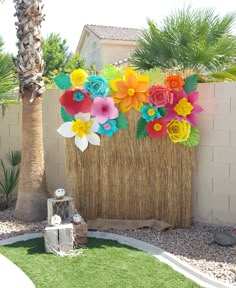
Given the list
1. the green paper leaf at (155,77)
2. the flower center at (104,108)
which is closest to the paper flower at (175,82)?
the green paper leaf at (155,77)

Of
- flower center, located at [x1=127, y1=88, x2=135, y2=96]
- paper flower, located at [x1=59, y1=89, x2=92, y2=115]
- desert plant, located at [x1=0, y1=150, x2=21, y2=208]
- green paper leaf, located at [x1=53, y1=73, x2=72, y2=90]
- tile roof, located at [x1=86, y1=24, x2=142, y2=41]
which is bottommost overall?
desert plant, located at [x1=0, y1=150, x2=21, y2=208]

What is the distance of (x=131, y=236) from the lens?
5715 mm

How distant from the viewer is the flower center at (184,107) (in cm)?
573

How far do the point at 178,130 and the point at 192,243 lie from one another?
1.52 metres

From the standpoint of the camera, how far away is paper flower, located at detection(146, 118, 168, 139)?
5.85 meters

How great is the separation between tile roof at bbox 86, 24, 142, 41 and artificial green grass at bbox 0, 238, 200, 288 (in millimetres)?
17701

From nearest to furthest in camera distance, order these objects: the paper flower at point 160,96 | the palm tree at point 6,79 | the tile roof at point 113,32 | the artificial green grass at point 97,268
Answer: the artificial green grass at point 97,268 → the paper flower at point 160,96 → the palm tree at point 6,79 → the tile roof at point 113,32

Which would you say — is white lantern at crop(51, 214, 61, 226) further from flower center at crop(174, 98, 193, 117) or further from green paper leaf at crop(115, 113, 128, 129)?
flower center at crop(174, 98, 193, 117)

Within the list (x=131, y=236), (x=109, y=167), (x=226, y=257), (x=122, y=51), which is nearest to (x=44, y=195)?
(x=109, y=167)

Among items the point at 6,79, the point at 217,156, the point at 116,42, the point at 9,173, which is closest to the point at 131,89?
the point at 217,156

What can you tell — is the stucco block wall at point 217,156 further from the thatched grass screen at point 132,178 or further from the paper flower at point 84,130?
the paper flower at point 84,130

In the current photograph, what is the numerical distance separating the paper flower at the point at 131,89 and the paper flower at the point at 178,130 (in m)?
0.52

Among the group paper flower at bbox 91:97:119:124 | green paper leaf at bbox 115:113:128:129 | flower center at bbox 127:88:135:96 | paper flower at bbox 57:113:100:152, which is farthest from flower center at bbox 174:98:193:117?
paper flower at bbox 57:113:100:152

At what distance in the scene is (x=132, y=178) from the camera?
20.3 ft
